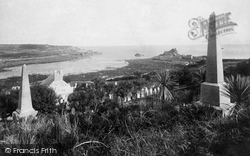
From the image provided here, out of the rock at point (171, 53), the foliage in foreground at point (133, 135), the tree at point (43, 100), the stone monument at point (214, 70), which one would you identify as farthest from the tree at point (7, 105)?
the rock at point (171, 53)

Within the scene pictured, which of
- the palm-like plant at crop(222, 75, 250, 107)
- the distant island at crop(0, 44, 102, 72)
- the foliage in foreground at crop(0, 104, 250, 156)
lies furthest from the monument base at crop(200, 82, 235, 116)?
the distant island at crop(0, 44, 102, 72)

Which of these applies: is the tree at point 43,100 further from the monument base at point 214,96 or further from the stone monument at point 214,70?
the stone monument at point 214,70

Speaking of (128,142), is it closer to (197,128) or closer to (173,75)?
(197,128)

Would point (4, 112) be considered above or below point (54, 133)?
below

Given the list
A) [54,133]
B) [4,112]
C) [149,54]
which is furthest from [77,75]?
[54,133]

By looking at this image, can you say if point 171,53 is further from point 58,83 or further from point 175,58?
point 58,83

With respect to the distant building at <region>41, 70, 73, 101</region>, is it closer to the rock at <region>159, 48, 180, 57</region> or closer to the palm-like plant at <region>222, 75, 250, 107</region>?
the rock at <region>159, 48, 180, 57</region>
